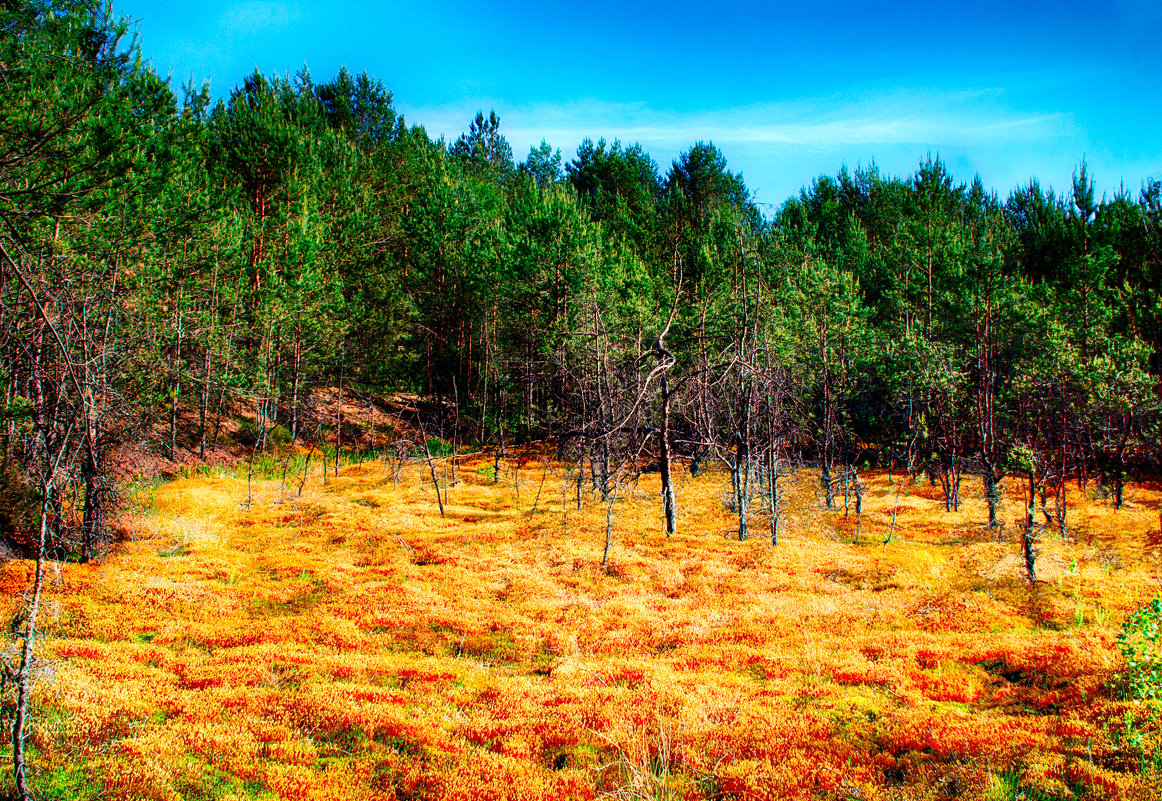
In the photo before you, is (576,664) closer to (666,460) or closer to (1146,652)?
(1146,652)

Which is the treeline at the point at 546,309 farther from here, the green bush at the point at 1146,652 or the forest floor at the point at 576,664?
the green bush at the point at 1146,652

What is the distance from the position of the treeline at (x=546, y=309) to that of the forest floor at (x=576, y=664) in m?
2.52

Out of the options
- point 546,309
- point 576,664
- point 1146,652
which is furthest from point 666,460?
point 546,309

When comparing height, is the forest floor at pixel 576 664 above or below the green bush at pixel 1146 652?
below

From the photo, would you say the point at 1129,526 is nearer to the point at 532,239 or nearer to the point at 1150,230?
the point at 1150,230

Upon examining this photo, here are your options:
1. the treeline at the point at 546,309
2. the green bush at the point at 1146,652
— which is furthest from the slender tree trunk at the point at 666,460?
the green bush at the point at 1146,652

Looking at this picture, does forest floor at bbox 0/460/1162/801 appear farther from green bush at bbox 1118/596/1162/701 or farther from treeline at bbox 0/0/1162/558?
treeline at bbox 0/0/1162/558

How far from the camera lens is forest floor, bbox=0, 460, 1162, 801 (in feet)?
18.9

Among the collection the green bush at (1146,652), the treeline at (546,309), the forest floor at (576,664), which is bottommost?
the forest floor at (576,664)

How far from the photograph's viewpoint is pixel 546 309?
28344 millimetres

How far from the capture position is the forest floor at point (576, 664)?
5.76 meters

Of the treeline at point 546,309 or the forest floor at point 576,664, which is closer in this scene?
the forest floor at point 576,664

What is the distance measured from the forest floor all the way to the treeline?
8.26 feet

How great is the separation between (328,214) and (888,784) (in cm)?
3085
